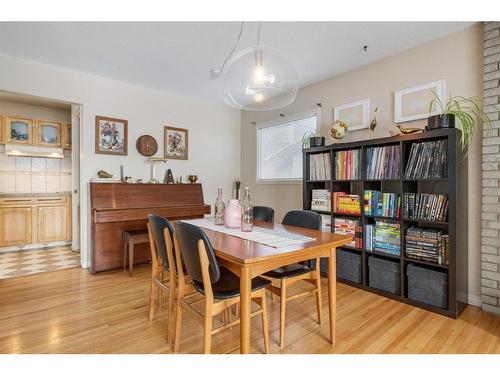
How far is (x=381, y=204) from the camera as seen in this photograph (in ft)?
8.79

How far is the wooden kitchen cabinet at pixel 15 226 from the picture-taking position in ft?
13.5

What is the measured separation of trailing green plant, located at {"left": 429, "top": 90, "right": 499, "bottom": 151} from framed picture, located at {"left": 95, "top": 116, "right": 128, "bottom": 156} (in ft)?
11.7

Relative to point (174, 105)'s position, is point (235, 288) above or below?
below

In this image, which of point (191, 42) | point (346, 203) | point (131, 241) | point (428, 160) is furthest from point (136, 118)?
point (428, 160)

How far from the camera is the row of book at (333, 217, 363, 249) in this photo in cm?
283

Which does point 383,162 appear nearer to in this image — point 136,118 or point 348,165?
point 348,165

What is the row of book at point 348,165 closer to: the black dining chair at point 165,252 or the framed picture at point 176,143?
the black dining chair at point 165,252

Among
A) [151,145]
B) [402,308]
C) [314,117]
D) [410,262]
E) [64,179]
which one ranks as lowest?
[402,308]

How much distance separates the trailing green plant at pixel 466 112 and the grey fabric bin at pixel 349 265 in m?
1.41

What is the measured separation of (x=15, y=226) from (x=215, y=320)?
12.9ft

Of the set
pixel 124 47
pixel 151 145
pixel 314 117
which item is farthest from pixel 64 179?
pixel 314 117
